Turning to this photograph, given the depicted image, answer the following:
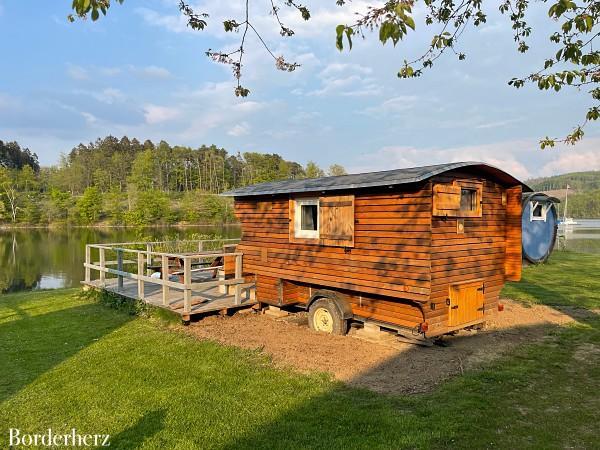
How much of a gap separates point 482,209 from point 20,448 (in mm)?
8424

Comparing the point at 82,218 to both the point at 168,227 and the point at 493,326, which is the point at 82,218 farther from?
the point at 493,326

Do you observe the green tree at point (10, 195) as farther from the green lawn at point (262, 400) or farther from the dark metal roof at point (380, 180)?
the dark metal roof at point (380, 180)

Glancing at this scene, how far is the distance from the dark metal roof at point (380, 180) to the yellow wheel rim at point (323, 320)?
261 centimetres

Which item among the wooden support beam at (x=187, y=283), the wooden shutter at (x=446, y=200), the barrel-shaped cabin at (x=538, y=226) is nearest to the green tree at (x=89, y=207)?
the barrel-shaped cabin at (x=538, y=226)

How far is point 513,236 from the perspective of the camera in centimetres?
933

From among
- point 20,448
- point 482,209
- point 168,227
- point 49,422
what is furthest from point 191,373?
point 168,227

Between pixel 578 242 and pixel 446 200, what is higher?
pixel 446 200

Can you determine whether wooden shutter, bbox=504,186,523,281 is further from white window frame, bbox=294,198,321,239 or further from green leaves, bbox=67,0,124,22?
green leaves, bbox=67,0,124,22

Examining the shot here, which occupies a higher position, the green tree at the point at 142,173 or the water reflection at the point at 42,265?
the green tree at the point at 142,173

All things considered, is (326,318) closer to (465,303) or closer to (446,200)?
(465,303)

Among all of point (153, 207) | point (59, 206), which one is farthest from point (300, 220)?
point (59, 206)

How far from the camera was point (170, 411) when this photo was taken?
17.4ft

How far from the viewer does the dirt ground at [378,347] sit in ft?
21.5

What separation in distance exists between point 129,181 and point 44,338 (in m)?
75.4
